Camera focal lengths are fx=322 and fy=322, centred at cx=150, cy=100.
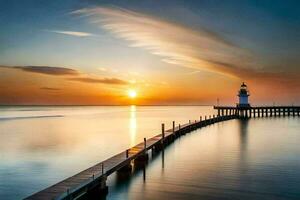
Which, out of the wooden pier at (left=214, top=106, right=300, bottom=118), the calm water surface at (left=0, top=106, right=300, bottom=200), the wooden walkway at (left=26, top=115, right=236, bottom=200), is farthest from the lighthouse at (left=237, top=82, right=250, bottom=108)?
the wooden walkway at (left=26, top=115, right=236, bottom=200)

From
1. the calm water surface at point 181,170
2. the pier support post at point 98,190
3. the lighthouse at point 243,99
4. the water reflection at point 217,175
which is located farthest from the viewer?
the lighthouse at point 243,99

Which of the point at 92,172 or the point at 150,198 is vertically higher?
the point at 92,172

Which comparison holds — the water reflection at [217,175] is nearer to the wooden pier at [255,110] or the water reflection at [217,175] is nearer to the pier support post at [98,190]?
the pier support post at [98,190]

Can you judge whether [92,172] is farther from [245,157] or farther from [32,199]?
[245,157]

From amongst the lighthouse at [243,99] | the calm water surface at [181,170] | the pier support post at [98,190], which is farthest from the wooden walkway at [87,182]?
the lighthouse at [243,99]

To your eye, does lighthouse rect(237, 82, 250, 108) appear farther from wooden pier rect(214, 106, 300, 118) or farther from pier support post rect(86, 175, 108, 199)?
pier support post rect(86, 175, 108, 199)

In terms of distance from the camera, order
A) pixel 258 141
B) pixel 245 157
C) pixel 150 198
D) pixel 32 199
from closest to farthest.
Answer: pixel 32 199
pixel 150 198
pixel 245 157
pixel 258 141

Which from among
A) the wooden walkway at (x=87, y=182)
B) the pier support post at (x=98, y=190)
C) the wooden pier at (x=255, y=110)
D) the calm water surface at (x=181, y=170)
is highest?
the wooden pier at (x=255, y=110)

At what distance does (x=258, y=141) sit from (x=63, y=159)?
2111 cm

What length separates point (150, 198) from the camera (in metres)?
13.9

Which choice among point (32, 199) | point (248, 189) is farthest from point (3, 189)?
point (248, 189)

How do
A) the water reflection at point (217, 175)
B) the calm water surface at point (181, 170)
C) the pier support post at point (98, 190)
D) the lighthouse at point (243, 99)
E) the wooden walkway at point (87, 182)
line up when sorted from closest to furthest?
the wooden walkway at point (87, 182), the pier support post at point (98, 190), the water reflection at point (217, 175), the calm water surface at point (181, 170), the lighthouse at point (243, 99)

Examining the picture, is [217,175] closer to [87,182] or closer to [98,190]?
[98,190]

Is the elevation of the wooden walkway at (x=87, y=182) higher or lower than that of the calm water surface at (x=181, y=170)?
higher
